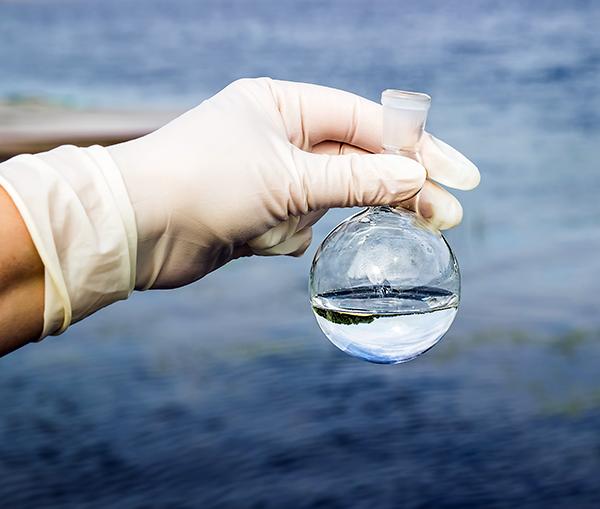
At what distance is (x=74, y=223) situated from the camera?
128 centimetres

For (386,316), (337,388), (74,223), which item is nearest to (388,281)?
(386,316)

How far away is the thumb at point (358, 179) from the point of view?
1323 millimetres

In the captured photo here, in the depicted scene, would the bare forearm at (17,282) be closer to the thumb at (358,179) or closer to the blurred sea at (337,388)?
the thumb at (358,179)

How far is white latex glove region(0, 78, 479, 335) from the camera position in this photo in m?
1.29

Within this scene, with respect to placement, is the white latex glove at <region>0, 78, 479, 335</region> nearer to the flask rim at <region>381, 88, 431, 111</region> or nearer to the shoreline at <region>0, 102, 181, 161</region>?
the flask rim at <region>381, 88, 431, 111</region>

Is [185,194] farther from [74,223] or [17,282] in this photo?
[17,282]

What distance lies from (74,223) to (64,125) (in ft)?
11.5

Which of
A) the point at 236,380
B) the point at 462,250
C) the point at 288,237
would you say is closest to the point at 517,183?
the point at 462,250

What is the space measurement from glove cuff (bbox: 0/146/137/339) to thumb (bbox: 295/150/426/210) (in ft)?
0.92

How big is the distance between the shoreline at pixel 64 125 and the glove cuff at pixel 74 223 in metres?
3.23

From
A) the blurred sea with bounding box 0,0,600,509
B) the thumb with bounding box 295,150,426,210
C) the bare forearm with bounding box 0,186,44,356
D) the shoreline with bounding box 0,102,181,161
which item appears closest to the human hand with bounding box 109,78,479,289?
the thumb with bounding box 295,150,426,210

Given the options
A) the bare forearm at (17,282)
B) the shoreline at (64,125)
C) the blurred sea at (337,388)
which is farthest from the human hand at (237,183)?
the shoreline at (64,125)

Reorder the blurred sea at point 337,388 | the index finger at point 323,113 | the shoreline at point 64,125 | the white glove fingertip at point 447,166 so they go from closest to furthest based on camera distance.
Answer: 1. the white glove fingertip at point 447,166
2. the index finger at point 323,113
3. the blurred sea at point 337,388
4. the shoreline at point 64,125

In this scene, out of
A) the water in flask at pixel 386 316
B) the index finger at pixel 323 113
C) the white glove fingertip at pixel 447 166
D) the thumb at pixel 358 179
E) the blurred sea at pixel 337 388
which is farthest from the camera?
the blurred sea at pixel 337 388
